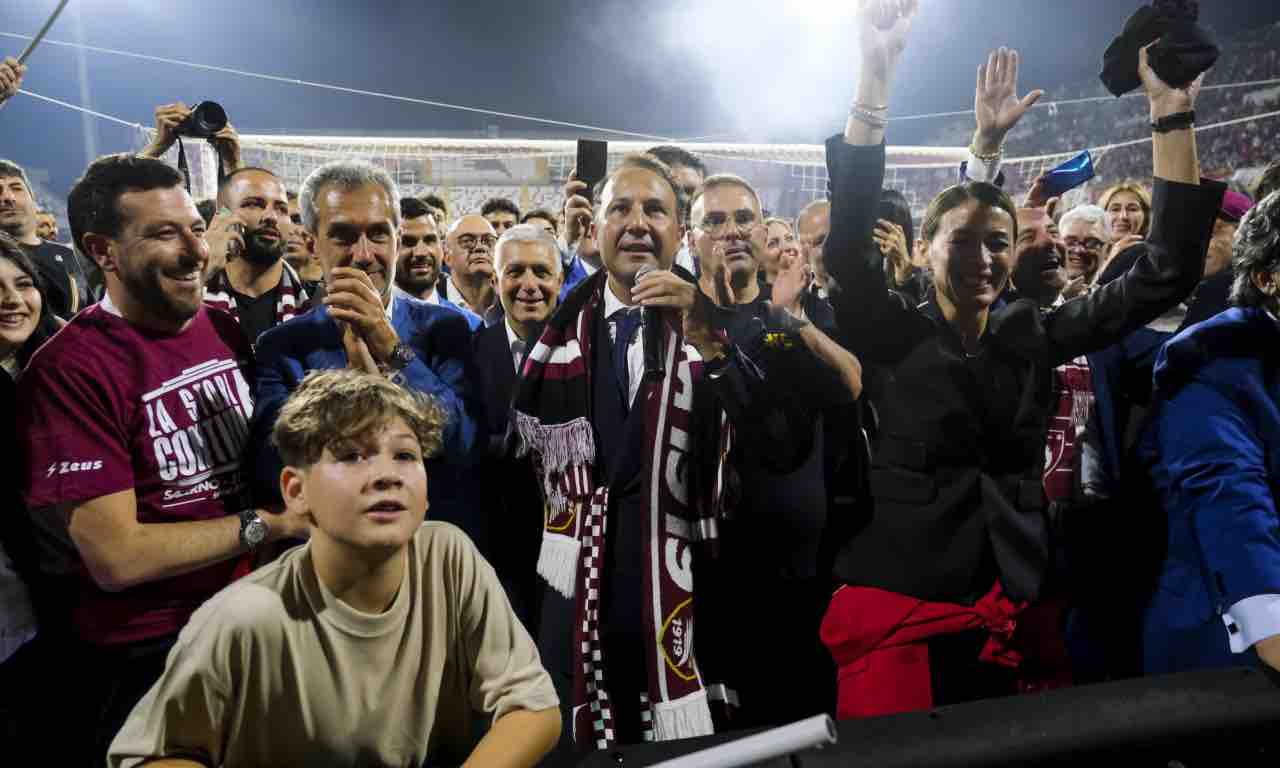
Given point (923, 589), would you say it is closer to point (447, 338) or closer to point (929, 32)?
point (447, 338)

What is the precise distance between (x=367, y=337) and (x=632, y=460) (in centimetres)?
59

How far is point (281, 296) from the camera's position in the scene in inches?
86.1

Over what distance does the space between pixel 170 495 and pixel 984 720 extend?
4.67 ft

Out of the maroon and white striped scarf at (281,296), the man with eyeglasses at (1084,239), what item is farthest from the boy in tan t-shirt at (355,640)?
the man with eyeglasses at (1084,239)

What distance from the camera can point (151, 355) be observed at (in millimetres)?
1553

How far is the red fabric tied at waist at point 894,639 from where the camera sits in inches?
71.1

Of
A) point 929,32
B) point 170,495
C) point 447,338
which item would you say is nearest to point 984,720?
point 447,338

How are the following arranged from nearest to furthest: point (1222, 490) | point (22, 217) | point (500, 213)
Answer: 1. point (1222, 490)
2. point (22, 217)
3. point (500, 213)

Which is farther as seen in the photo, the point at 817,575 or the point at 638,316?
the point at 817,575

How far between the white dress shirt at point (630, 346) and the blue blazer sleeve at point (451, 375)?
311 millimetres

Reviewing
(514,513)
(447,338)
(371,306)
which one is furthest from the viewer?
(514,513)

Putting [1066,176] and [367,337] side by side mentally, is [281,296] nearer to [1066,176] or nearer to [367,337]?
[367,337]

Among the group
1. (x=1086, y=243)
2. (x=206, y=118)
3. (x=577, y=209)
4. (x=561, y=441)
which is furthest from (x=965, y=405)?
(x=206, y=118)

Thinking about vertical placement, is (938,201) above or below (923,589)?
above
